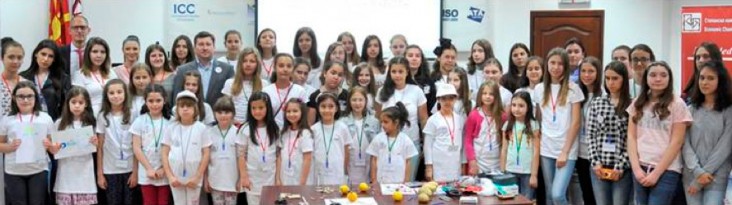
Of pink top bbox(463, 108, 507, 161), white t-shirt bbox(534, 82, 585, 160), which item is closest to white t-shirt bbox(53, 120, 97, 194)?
pink top bbox(463, 108, 507, 161)

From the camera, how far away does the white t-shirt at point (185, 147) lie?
489 cm

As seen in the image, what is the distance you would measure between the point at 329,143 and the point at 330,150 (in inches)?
2.0

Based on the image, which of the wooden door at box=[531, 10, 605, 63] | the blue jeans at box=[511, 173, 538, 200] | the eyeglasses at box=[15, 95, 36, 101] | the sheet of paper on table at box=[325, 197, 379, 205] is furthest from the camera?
the wooden door at box=[531, 10, 605, 63]

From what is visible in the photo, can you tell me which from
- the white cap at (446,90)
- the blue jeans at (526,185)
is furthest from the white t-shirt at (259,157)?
the blue jeans at (526,185)

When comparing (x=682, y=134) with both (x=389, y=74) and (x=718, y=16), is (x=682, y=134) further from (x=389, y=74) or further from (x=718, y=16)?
(x=718, y=16)

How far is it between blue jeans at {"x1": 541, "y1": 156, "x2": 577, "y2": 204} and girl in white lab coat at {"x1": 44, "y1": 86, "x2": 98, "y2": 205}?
3133mm

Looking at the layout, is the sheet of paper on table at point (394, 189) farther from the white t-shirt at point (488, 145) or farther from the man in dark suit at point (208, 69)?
the man in dark suit at point (208, 69)

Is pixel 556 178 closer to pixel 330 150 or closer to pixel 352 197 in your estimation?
pixel 330 150

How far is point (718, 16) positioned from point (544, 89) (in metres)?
4.18

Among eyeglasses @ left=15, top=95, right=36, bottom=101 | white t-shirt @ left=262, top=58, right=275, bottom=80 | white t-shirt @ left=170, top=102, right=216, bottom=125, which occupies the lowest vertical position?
white t-shirt @ left=170, top=102, right=216, bottom=125

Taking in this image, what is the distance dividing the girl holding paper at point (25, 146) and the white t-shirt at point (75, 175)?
103mm

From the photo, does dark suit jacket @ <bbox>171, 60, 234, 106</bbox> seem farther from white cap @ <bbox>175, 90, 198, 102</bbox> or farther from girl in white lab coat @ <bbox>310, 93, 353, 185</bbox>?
girl in white lab coat @ <bbox>310, 93, 353, 185</bbox>

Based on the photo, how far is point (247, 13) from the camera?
8.84 metres

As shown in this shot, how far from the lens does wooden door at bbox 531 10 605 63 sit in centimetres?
895
